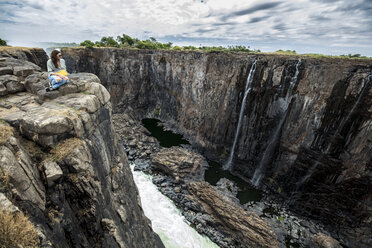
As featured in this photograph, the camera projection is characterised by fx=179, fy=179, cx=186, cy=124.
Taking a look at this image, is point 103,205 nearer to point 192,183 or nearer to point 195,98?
point 192,183

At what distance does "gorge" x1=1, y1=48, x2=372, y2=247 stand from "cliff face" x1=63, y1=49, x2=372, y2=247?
3.2 inches

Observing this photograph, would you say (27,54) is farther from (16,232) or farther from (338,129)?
(338,129)

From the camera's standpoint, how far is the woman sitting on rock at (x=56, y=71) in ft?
24.3

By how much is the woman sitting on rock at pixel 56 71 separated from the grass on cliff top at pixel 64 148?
323cm

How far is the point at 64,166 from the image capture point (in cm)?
578

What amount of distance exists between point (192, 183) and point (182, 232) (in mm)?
5821

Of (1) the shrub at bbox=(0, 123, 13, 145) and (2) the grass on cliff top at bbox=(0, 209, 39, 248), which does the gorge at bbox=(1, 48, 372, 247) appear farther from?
(2) the grass on cliff top at bbox=(0, 209, 39, 248)

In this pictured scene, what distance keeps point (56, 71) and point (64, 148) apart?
3890 mm

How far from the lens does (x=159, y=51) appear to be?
37.6 meters

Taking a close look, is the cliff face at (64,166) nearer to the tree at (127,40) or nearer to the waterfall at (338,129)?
the waterfall at (338,129)

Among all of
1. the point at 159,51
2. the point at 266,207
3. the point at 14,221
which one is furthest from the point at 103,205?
the point at 159,51

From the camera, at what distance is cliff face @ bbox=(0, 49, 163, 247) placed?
4.82 meters

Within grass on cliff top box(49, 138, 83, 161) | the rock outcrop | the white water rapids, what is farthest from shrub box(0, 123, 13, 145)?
the rock outcrop

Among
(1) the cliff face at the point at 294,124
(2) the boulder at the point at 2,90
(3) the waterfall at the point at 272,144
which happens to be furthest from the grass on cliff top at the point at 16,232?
(3) the waterfall at the point at 272,144
